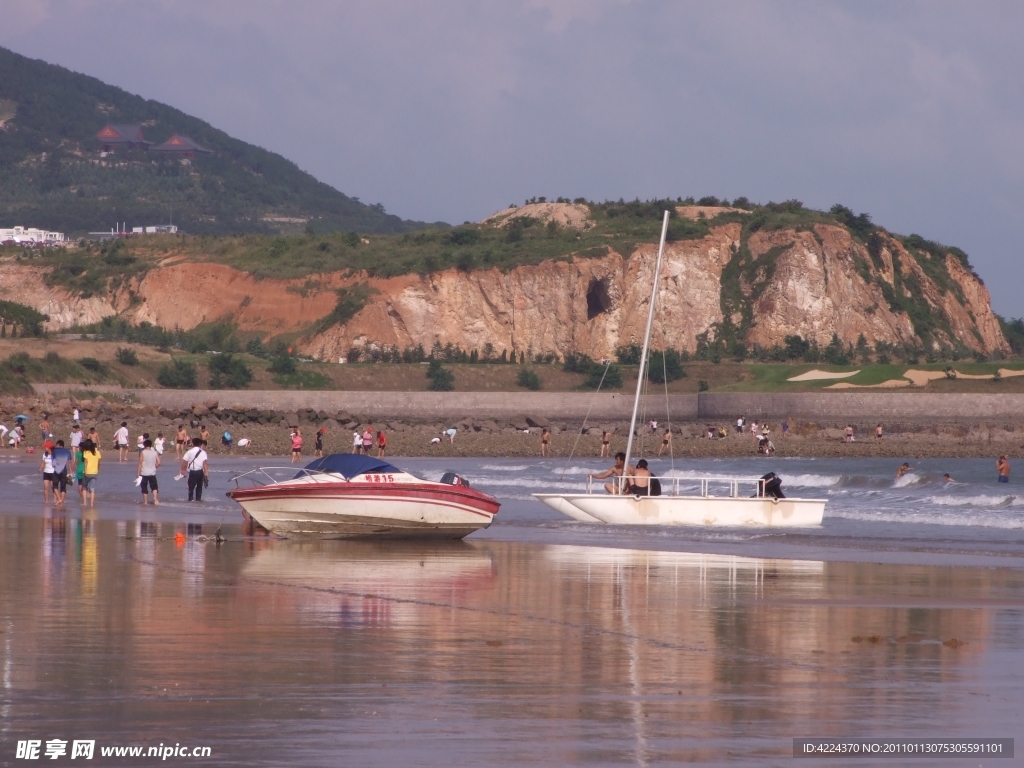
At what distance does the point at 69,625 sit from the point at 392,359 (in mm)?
69322

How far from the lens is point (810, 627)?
1149 centimetres

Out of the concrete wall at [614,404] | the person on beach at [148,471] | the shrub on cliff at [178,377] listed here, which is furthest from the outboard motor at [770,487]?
the shrub on cliff at [178,377]

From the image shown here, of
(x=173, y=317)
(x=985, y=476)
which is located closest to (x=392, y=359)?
(x=173, y=317)

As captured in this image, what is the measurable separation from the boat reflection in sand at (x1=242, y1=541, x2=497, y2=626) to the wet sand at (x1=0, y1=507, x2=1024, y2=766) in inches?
2.5

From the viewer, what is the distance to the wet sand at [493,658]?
7.34 metres

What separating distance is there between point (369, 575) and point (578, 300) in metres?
74.2

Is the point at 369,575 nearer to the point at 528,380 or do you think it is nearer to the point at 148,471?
the point at 148,471

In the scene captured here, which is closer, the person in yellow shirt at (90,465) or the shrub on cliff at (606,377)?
the person in yellow shirt at (90,465)

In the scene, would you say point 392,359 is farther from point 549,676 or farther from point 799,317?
point 549,676

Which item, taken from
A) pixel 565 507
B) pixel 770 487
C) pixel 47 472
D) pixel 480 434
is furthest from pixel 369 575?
pixel 480 434

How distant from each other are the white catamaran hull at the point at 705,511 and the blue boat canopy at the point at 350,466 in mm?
5036

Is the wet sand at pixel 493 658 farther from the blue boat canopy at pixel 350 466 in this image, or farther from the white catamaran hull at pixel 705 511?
the white catamaran hull at pixel 705 511

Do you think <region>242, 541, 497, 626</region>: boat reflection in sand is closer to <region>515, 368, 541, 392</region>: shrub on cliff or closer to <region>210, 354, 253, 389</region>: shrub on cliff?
<region>210, 354, 253, 389</region>: shrub on cliff

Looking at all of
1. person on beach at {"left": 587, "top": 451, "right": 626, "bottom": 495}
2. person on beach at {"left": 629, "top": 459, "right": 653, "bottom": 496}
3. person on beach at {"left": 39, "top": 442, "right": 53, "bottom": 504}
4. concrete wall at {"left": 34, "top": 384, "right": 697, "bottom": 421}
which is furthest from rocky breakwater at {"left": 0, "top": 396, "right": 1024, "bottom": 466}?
person on beach at {"left": 629, "top": 459, "right": 653, "bottom": 496}
